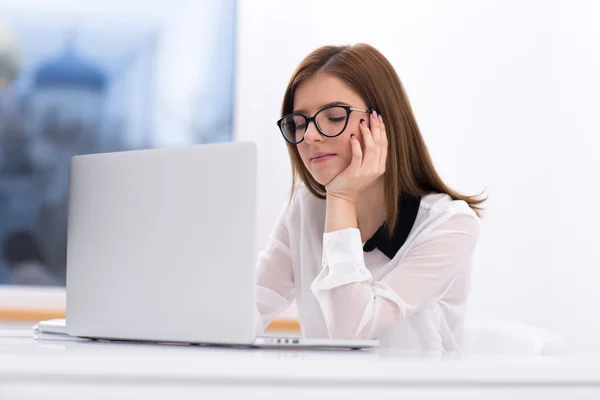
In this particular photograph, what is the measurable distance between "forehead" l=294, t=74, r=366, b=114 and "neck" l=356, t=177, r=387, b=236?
8.3 inches

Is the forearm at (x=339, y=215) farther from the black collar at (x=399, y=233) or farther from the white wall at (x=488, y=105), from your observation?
the white wall at (x=488, y=105)

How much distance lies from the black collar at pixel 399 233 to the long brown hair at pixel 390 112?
16mm

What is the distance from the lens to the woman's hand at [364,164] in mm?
1498

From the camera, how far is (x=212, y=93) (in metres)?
3.01

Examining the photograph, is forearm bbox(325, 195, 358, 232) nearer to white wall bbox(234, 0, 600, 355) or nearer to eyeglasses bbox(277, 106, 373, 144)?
eyeglasses bbox(277, 106, 373, 144)

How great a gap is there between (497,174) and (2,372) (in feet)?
8.65

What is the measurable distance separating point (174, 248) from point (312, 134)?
0.75m

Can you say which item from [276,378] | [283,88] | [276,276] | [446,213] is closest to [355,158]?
[446,213]

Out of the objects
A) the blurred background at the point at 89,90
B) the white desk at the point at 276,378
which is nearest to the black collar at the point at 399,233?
Answer: the white desk at the point at 276,378

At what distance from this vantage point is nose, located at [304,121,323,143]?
1.58 meters

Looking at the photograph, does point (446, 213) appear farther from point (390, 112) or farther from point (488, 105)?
point (488, 105)

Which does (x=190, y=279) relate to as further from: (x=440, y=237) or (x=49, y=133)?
(x=49, y=133)

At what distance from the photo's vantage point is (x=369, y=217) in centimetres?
174

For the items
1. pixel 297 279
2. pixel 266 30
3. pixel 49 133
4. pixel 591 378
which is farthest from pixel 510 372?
pixel 49 133
